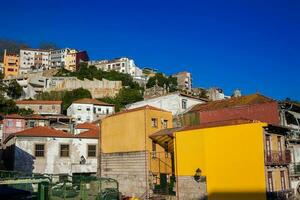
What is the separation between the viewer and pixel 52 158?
1341 inches

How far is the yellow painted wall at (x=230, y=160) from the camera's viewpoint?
24594 mm

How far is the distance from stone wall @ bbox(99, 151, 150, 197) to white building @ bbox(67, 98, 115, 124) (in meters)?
41.6

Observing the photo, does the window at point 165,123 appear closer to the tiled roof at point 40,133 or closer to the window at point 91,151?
the window at point 91,151

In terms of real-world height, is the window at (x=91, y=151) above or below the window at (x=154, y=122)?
below

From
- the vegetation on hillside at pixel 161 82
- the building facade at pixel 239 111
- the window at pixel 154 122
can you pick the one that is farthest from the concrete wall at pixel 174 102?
the vegetation on hillside at pixel 161 82

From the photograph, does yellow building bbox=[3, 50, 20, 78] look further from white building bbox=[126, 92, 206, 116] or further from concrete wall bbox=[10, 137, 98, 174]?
concrete wall bbox=[10, 137, 98, 174]

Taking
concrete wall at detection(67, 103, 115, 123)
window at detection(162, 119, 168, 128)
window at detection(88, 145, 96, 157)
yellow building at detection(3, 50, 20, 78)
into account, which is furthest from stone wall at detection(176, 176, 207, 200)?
yellow building at detection(3, 50, 20, 78)

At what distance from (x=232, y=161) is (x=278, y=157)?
404 centimetres

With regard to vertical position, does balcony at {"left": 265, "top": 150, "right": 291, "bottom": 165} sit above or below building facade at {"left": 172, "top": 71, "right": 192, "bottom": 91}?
below

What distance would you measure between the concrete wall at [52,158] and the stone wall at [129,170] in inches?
80.6

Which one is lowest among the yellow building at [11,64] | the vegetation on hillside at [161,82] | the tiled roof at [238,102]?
the tiled roof at [238,102]

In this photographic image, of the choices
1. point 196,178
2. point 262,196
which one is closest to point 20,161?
point 196,178

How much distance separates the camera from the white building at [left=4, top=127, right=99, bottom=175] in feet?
108

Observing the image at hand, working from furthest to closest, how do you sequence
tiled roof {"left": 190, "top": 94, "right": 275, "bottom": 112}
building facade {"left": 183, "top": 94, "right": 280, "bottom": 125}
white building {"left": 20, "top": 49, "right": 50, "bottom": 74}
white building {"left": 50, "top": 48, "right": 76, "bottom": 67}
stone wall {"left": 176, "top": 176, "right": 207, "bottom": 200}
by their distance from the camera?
white building {"left": 50, "top": 48, "right": 76, "bottom": 67} → white building {"left": 20, "top": 49, "right": 50, "bottom": 74} → tiled roof {"left": 190, "top": 94, "right": 275, "bottom": 112} → building facade {"left": 183, "top": 94, "right": 280, "bottom": 125} → stone wall {"left": 176, "top": 176, "right": 207, "bottom": 200}
